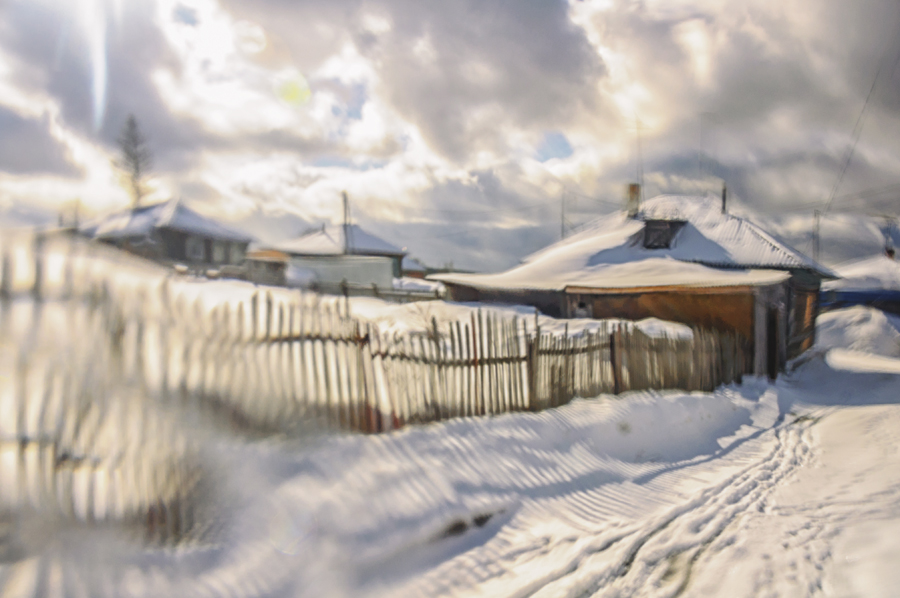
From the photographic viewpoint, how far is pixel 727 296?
13781mm

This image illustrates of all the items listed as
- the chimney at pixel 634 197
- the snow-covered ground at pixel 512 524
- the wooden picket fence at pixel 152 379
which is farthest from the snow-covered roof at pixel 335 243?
the snow-covered ground at pixel 512 524

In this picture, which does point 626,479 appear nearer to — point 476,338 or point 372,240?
point 476,338

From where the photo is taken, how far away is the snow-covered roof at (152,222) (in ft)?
111

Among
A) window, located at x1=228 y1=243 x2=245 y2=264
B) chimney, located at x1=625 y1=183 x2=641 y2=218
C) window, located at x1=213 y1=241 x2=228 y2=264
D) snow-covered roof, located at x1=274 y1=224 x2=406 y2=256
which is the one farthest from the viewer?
snow-covered roof, located at x1=274 y1=224 x2=406 y2=256

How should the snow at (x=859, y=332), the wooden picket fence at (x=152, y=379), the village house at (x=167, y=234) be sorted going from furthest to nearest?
the village house at (x=167, y=234) → the snow at (x=859, y=332) → the wooden picket fence at (x=152, y=379)

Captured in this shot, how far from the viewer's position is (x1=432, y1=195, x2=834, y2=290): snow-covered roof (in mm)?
16062

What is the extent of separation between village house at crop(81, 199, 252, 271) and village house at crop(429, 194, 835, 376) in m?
22.8

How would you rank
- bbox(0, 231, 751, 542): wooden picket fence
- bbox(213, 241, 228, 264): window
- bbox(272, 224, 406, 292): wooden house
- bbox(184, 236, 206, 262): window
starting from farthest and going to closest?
bbox(213, 241, 228, 264): window
bbox(184, 236, 206, 262): window
bbox(272, 224, 406, 292): wooden house
bbox(0, 231, 751, 542): wooden picket fence

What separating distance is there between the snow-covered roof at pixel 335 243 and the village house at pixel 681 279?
2136 centimetres

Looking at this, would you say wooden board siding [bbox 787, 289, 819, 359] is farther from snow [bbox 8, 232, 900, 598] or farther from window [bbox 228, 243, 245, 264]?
window [bbox 228, 243, 245, 264]

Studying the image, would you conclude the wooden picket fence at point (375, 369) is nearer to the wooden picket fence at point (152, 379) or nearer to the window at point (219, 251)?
the wooden picket fence at point (152, 379)

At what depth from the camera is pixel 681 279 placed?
15148 millimetres

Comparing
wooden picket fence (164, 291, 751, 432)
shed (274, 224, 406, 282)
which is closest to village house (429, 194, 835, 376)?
wooden picket fence (164, 291, 751, 432)

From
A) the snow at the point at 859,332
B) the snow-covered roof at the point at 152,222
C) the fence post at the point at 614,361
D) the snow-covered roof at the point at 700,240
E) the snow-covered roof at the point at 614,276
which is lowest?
the snow at the point at 859,332
